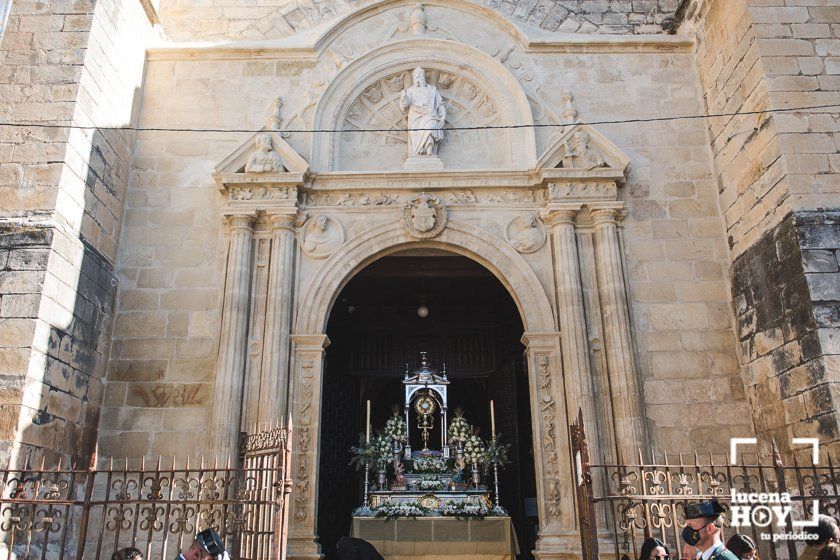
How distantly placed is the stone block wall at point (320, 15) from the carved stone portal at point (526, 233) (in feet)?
10.8

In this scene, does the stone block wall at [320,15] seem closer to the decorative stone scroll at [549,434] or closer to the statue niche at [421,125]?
the statue niche at [421,125]

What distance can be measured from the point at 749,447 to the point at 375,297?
6918mm

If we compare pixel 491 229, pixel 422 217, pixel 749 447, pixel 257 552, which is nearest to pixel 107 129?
pixel 422 217

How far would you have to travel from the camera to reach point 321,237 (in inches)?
352

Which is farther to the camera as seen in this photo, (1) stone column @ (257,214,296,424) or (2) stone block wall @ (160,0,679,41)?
(2) stone block wall @ (160,0,679,41)

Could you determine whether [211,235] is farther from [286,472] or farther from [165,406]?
[286,472]

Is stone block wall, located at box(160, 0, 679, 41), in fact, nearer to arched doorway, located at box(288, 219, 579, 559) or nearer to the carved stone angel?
the carved stone angel

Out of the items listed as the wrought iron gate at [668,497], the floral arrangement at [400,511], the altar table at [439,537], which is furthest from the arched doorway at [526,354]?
the floral arrangement at [400,511]

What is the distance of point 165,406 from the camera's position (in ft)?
27.1

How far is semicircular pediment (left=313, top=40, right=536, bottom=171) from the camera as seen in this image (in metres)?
9.58

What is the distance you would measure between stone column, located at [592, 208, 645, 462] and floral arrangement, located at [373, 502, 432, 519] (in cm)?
251

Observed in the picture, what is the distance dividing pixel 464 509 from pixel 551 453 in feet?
4.62

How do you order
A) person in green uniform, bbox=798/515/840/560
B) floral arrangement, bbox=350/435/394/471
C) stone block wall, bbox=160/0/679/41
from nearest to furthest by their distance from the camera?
person in green uniform, bbox=798/515/840/560, floral arrangement, bbox=350/435/394/471, stone block wall, bbox=160/0/679/41

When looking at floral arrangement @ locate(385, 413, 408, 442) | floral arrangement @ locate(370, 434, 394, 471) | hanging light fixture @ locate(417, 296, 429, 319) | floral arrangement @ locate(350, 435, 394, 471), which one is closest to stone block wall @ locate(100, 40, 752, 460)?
floral arrangement @ locate(350, 435, 394, 471)
